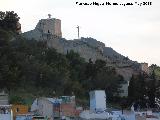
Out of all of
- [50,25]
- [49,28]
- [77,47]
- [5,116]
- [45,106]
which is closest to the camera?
[5,116]

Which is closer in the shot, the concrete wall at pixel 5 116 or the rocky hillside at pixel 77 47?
the concrete wall at pixel 5 116

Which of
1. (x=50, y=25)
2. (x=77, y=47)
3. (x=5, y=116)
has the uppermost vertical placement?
(x=50, y=25)

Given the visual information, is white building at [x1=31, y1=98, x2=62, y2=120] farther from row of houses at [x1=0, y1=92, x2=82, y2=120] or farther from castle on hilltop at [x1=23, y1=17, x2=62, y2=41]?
castle on hilltop at [x1=23, y1=17, x2=62, y2=41]

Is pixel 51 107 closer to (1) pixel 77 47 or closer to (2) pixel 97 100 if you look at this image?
(2) pixel 97 100

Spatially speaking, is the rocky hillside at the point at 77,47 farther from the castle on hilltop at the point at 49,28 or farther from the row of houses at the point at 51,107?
the row of houses at the point at 51,107

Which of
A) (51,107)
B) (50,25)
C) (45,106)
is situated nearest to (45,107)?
(45,106)

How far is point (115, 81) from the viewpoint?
185 feet

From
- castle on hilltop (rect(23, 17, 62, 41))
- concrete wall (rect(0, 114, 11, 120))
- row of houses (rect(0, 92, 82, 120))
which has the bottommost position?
concrete wall (rect(0, 114, 11, 120))

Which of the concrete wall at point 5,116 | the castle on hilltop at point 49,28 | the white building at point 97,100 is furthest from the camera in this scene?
the castle on hilltop at point 49,28

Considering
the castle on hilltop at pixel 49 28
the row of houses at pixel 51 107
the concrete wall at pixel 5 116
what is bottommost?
the concrete wall at pixel 5 116

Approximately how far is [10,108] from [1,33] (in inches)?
564

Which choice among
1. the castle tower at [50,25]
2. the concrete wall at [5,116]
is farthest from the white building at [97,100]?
the castle tower at [50,25]

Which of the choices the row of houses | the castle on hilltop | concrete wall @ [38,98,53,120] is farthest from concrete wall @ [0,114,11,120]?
the castle on hilltop

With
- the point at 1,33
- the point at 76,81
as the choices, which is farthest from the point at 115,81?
the point at 1,33
